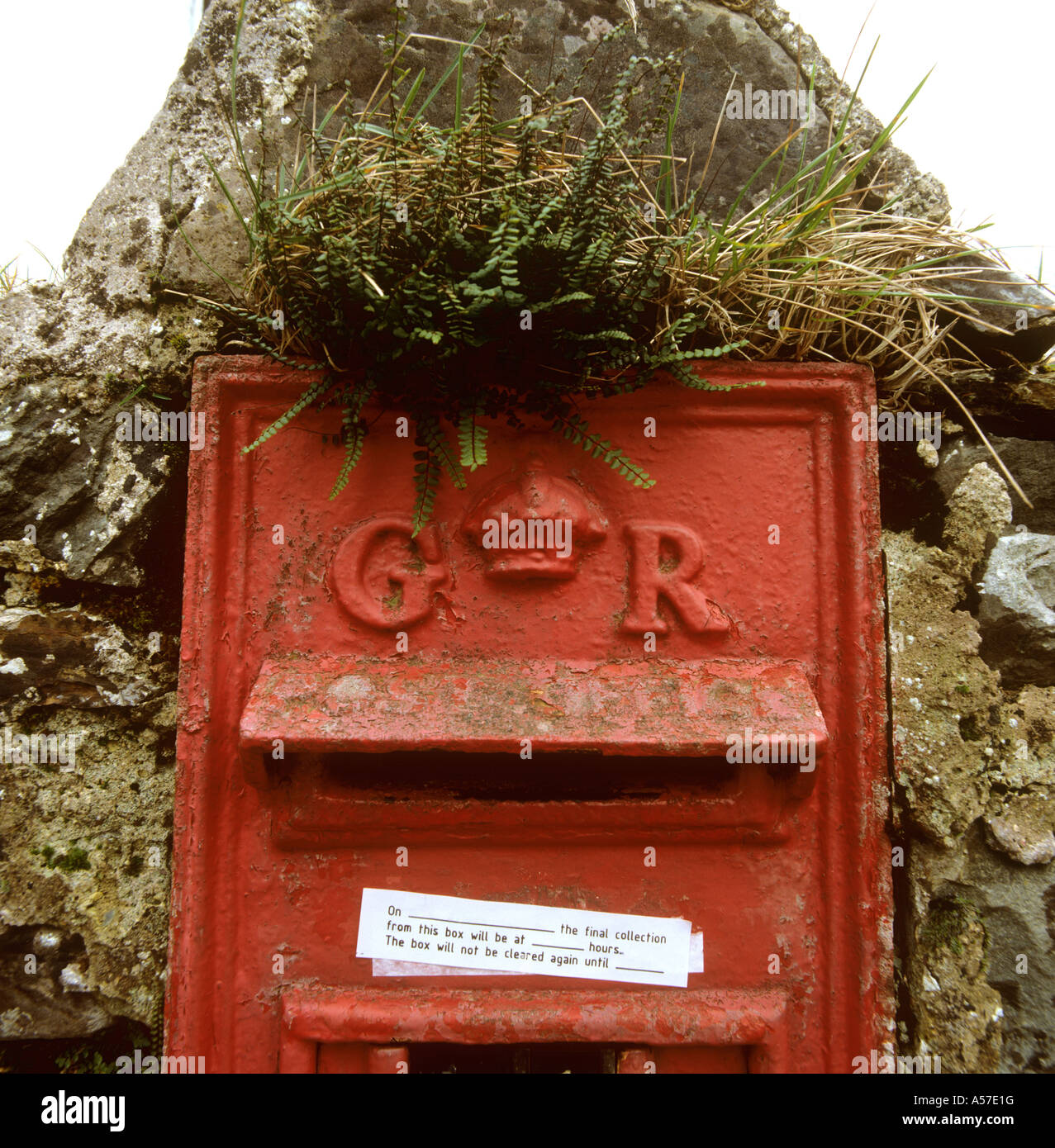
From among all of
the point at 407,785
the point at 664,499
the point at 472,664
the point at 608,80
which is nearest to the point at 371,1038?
the point at 407,785

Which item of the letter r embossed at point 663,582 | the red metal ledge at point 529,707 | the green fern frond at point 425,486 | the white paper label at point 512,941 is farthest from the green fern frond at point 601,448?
the white paper label at point 512,941

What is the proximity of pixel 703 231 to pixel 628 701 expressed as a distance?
938mm

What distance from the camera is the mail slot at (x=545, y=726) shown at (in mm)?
1207

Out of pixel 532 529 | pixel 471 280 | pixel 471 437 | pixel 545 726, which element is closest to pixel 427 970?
pixel 545 726

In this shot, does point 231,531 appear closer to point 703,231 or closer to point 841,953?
point 703,231

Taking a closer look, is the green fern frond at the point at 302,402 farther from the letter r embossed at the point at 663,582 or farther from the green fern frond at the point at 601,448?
the letter r embossed at the point at 663,582

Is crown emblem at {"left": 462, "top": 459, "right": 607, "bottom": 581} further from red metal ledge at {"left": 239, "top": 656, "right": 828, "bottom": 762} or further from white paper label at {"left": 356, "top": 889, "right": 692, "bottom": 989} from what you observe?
white paper label at {"left": 356, "top": 889, "right": 692, "bottom": 989}

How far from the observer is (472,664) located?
4.13ft

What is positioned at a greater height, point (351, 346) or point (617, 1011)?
point (351, 346)

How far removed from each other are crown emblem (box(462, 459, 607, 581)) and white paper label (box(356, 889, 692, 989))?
61 cm

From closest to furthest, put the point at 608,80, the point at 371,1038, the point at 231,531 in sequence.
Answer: the point at 371,1038
the point at 231,531
the point at 608,80

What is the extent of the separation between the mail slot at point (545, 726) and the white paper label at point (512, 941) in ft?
0.04

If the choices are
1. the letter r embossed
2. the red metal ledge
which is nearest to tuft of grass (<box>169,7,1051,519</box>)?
the letter r embossed

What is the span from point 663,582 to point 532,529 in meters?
0.26
